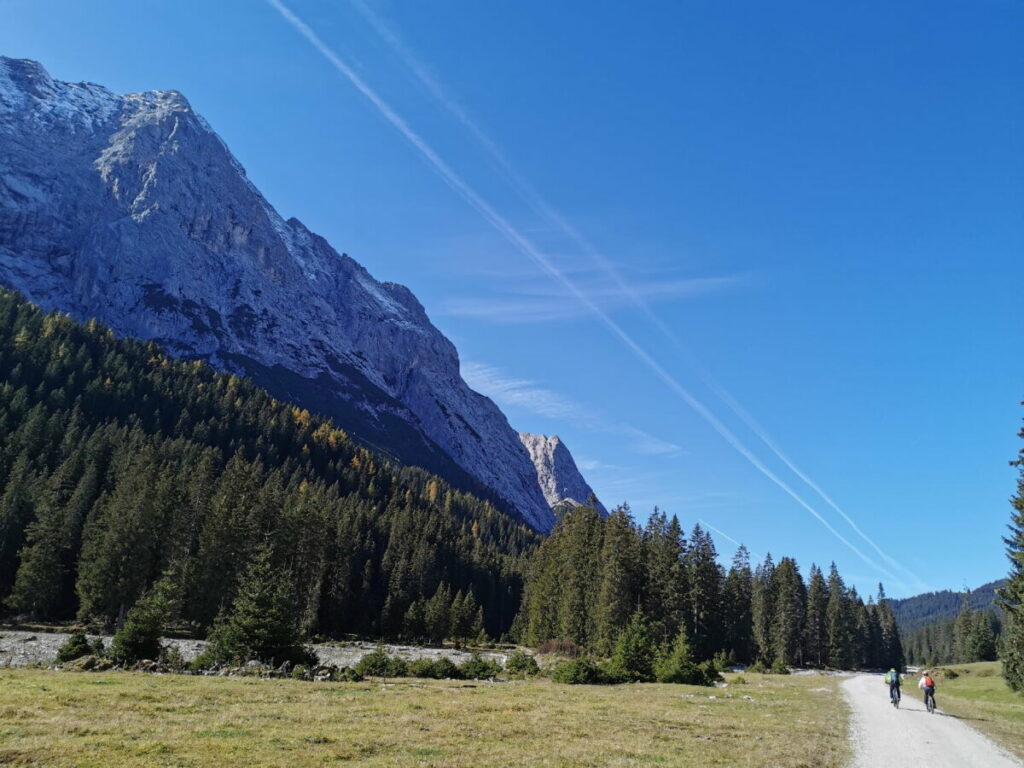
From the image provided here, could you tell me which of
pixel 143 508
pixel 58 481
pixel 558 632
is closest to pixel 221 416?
pixel 58 481

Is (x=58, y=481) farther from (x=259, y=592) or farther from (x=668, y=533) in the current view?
(x=668, y=533)

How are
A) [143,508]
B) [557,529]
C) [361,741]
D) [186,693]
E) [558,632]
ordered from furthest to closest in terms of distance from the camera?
1. [557,529]
2. [558,632]
3. [143,508]
4. [186,693]
5. [361,741]

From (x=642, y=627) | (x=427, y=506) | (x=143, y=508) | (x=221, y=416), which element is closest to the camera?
(x=642, y=627)

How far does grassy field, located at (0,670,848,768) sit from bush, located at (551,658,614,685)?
11.7m

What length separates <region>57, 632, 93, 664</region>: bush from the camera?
35.9 m

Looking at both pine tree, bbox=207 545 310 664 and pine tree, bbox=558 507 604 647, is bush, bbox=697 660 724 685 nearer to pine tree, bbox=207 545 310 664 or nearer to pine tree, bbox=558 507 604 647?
pine tree, bbox=558 507 604 647

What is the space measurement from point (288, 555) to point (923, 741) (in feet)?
255

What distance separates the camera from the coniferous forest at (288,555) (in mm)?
70125

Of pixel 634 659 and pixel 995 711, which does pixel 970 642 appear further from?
pixel 634 659

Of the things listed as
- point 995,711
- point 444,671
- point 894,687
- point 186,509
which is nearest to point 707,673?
point 894,687

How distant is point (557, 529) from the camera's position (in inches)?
4294

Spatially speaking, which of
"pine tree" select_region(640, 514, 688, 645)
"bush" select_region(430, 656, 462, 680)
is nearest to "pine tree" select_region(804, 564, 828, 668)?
"pine tree" select_region(640, 514, 688, 645)

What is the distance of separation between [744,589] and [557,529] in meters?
38.5

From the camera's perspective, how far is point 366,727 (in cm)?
1856
